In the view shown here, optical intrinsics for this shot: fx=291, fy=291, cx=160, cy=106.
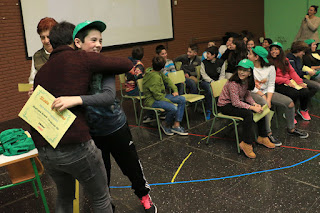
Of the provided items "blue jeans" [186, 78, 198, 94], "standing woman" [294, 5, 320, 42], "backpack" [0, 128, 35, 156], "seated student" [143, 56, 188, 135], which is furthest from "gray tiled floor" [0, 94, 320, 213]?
"standing woman" [294, 5, 320, 42]

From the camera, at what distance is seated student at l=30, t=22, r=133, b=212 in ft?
4.72

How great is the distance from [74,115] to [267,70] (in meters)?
3.28

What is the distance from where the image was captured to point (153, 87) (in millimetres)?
4156

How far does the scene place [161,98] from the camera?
4234mm

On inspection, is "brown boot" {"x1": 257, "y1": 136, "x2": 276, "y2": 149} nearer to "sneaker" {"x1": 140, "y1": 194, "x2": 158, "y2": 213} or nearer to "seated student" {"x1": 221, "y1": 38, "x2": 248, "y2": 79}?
"seated student" {"x1": 221, "y1": 38, "x2": 248, "y2": 79}

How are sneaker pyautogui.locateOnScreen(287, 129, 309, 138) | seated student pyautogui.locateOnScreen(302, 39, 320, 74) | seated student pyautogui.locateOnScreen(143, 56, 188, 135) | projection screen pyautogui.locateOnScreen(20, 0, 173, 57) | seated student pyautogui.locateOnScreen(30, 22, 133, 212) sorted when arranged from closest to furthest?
seated student pyautogui.locateOnScreen(30, 22, 133, 212) < sneaker pyautogui.locateOnScreen(287, 129, 309, 138) < seated student pyautogui.locateOnScreen(143, 56, 188, 135) < seated student pyautogui.locateOnScreen(302, 39, 320, 74) < projection screen pyautogui.locateOnScreen(20, 0, 173, 57)

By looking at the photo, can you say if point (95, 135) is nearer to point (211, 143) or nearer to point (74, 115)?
point (74, 115)

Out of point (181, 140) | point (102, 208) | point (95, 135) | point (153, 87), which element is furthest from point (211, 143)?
point (102, 208)

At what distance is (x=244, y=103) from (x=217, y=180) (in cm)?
108

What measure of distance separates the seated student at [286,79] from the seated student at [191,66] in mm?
1512

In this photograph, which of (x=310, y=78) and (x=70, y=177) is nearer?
(x=70, y=177)

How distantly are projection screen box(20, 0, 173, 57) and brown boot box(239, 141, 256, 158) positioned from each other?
4.48 meters

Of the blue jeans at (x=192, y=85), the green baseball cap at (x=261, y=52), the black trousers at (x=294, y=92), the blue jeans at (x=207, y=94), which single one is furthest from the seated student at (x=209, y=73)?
the green baseball cap at (x=261, y=52)

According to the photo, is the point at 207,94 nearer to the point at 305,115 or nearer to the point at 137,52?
the point at 137,52
